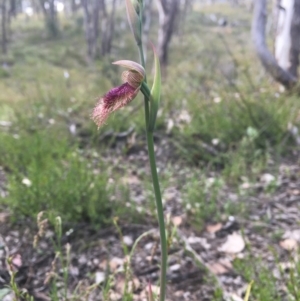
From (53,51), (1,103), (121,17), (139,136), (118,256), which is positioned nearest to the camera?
(118,256)

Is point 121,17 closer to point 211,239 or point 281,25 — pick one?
point 281,25

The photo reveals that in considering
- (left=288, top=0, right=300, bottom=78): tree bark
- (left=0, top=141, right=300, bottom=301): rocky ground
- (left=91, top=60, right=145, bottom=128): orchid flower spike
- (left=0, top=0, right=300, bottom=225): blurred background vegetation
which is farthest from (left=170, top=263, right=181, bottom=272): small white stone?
(left=288, top=0, right=300, bottom=78): tree bark

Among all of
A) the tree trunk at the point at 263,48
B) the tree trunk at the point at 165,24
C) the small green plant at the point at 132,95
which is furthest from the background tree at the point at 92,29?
the small green plant at the point at 132,95

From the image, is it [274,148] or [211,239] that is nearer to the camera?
[211,239]

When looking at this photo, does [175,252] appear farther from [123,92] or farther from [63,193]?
[123,92]

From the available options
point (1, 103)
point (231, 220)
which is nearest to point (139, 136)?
point (231, 220)

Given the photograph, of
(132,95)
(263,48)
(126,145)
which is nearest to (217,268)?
(132,95)

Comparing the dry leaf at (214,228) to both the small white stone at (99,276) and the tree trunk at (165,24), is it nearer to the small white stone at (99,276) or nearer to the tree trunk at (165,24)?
the small white stone at (99,276)
